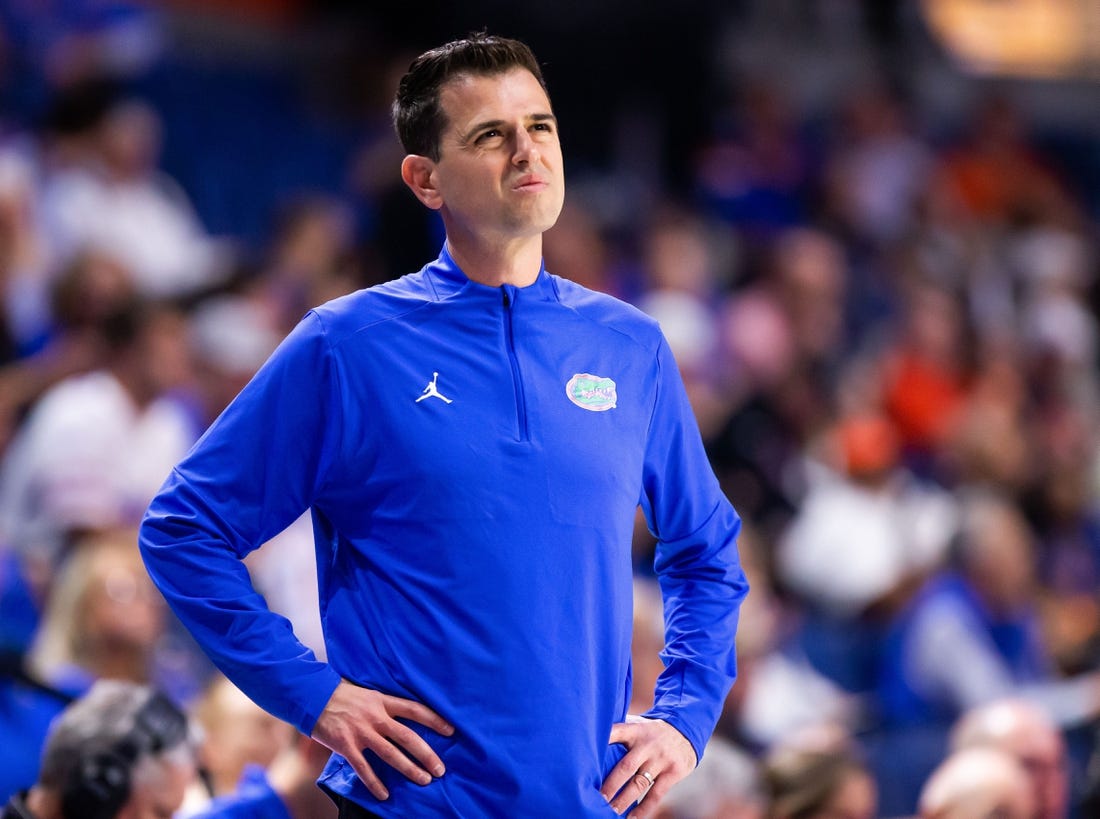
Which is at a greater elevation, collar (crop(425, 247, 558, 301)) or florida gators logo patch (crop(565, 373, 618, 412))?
collar (crop(425, 247, 558, 301))

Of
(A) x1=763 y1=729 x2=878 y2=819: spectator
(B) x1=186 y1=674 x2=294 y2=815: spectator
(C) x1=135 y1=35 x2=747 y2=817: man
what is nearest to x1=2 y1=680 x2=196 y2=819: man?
(B) x1=186 y1=674 x2=294 y2=815: spectator

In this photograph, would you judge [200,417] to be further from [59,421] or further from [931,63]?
[931,63]

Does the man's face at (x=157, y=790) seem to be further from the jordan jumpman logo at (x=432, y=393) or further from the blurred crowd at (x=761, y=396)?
the jordan jumpman logo at (x=432, y=393)

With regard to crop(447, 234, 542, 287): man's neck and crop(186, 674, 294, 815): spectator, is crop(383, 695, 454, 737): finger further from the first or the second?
crop(186, 674, 294, 815): spectator

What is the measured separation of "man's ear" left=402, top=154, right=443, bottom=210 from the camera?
2.29 m

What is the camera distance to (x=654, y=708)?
2.34 metres

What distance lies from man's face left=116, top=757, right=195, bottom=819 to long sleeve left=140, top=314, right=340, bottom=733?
755 mm

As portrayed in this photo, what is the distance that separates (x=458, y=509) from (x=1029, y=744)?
231 centimetres

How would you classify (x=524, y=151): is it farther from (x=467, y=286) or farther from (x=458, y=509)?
(x=458, y=509)

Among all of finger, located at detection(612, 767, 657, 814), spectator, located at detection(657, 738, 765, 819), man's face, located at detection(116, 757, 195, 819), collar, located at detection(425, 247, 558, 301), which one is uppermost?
collar, located at detection(425, 247, 558, 301)

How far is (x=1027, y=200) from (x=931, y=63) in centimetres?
135

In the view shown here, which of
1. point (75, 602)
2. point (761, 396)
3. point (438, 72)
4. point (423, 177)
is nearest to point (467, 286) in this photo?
point (423, 177)

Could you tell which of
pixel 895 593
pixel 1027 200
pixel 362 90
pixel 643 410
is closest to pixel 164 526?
pixel 643 410

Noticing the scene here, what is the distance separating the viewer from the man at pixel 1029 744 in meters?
3.89
